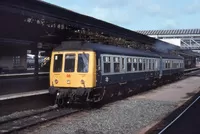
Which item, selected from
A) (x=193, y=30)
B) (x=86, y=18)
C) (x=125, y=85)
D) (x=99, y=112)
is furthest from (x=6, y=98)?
(x=193, y=30)

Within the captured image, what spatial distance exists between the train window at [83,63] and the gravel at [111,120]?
1864mm

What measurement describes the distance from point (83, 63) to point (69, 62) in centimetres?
72

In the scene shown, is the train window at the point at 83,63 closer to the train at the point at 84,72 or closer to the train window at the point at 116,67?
the train at the point at 84,72

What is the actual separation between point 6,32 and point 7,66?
72.4ft

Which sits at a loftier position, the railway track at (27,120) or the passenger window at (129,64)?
the passenger window at (129,64)

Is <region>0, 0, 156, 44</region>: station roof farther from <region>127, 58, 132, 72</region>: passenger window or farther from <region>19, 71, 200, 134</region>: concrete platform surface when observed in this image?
<region>19, 71, 200, 134</region>: concrete platform surface

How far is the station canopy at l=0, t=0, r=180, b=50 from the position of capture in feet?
57.7

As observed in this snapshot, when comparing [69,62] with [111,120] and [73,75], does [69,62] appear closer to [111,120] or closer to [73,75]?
[73,75]

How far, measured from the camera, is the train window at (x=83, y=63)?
16.4 metres

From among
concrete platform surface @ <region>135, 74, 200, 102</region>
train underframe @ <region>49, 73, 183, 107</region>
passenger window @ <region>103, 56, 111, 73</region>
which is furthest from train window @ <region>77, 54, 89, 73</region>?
concrete platform surface @ <region>135, 74, 200, 102</region>

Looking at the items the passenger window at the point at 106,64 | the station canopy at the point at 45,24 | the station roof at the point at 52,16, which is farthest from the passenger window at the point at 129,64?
the station roof at the point at 52,16

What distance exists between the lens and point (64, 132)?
1092cm

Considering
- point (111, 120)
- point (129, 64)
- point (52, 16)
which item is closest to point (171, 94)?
point (129, 64)

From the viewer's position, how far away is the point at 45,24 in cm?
2283
